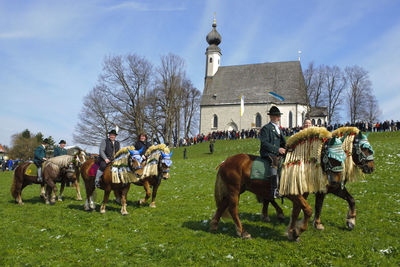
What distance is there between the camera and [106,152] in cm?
1055

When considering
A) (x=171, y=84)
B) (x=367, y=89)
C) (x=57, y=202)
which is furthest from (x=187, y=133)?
(x=57, y=202)

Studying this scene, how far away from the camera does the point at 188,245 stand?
654cm

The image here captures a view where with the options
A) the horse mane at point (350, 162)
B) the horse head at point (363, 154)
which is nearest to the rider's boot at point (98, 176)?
the horse mane at point (350, 162)

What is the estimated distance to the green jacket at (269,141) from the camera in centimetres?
680

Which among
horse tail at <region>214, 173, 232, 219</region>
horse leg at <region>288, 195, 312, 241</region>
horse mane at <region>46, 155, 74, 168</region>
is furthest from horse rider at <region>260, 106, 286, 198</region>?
horse mane at <region>46, 155, 74, 168</region>

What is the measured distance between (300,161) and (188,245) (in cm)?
315

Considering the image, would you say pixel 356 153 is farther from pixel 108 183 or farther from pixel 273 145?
pixel 108 183

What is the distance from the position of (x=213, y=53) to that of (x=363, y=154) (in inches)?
2549

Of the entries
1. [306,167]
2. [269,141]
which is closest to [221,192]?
[269,141]

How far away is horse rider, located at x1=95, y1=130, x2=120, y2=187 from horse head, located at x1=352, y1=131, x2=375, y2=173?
24.9 ft

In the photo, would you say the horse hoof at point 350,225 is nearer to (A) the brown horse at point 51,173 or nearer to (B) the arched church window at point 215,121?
(A) the brown horse at point 51,173

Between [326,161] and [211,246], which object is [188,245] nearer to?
A: [211,246]

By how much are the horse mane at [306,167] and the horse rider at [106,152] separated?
6.27 meters

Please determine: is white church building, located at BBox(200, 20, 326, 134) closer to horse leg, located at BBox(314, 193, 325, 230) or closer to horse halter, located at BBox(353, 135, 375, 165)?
horse leg, located at BBox(314, 193, 325, 230)
